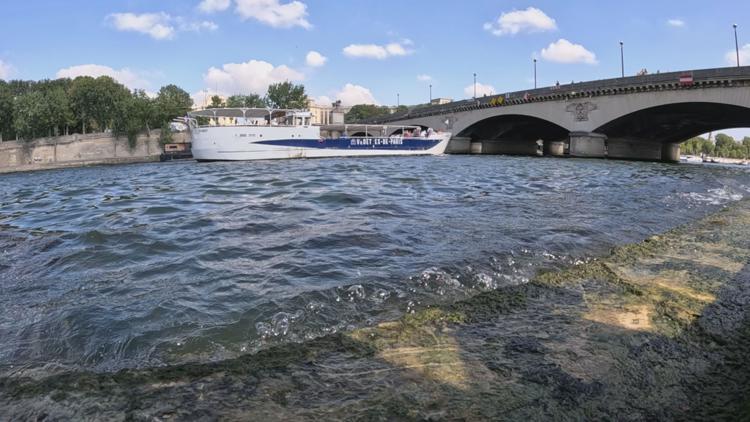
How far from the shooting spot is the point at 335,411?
2781 mm

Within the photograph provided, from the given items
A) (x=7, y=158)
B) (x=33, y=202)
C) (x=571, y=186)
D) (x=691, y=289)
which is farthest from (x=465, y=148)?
(x=7, y=158)

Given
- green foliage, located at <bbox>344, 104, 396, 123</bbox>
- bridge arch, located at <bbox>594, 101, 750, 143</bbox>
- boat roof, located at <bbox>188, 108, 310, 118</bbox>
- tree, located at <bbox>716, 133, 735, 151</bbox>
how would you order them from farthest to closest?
green foliage, located at <bbox>344, 104, 396, 123</bbox> → tree, located at <bbox>716, 133, 735, 151</bbox> → boat roof, located at <bbox>188, 108, 310, 118</bbox> → bridge arch, located at <bbox>594, 101, 750, 143</bbox>

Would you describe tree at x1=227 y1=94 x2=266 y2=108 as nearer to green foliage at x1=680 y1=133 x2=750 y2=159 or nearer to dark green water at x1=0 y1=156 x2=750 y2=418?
dark green water at x1=0 y1=156 x2=750 y2=418

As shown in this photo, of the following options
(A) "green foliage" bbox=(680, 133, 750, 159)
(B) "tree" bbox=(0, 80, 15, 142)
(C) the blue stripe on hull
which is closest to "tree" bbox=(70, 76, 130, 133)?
(B) "tree" bbox=(0, 80, 15, 142)

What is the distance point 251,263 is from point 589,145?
4700cm

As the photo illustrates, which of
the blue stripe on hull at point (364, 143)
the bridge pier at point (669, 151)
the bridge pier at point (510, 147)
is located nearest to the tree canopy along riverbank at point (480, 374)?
the blue stripe on hull at point (364, 143)

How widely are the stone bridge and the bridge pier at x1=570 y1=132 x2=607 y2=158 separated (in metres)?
0.09

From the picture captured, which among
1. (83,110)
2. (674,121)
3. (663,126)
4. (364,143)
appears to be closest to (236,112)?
(364,143)

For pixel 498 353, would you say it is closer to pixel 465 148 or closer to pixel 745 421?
pixel 745 421

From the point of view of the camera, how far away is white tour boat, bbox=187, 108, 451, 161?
129ft

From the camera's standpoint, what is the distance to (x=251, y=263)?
621 cm

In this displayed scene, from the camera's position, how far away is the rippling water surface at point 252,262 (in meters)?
4.09

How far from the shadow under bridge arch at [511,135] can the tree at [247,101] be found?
57.0m

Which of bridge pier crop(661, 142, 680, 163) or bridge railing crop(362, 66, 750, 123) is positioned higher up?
bridge railing crop(362, 66, 750, 123)
